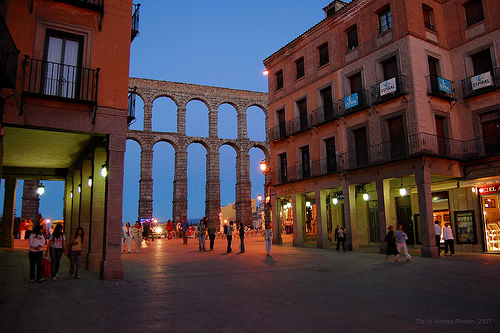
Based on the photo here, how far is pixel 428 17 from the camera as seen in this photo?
64.3 feet

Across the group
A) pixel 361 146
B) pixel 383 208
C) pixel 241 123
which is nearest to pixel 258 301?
pixel 383 208

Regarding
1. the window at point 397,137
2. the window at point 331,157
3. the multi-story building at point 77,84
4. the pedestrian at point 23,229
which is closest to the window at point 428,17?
the window at point 397,137

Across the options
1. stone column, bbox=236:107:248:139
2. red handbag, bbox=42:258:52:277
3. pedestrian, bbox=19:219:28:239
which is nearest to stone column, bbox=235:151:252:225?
stone column, bbox=236:107:248:139

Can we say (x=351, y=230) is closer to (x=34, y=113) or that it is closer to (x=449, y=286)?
(x=449, y=286)

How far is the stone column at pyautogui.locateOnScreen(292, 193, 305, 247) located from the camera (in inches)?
937

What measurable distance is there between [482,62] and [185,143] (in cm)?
3248

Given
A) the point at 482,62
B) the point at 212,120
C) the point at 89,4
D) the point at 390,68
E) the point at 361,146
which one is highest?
the point at 212,120

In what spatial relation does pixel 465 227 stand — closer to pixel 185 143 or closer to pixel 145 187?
pixel 185 143

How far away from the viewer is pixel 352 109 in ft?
68.2

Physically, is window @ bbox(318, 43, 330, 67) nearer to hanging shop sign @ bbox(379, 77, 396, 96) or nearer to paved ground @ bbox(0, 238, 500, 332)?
hanging shop sign @ bbox(379, 77, 396, 96)

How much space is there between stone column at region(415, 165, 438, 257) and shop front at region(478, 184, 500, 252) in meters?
3.43

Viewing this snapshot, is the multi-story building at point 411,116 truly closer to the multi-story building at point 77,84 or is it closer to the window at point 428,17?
the window at point 428,17

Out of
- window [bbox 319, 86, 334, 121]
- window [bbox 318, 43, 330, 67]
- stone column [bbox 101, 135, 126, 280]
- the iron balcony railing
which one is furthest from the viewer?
window [bbox 318, 43, 330, 67]

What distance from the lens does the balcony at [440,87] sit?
1820 centimetres
